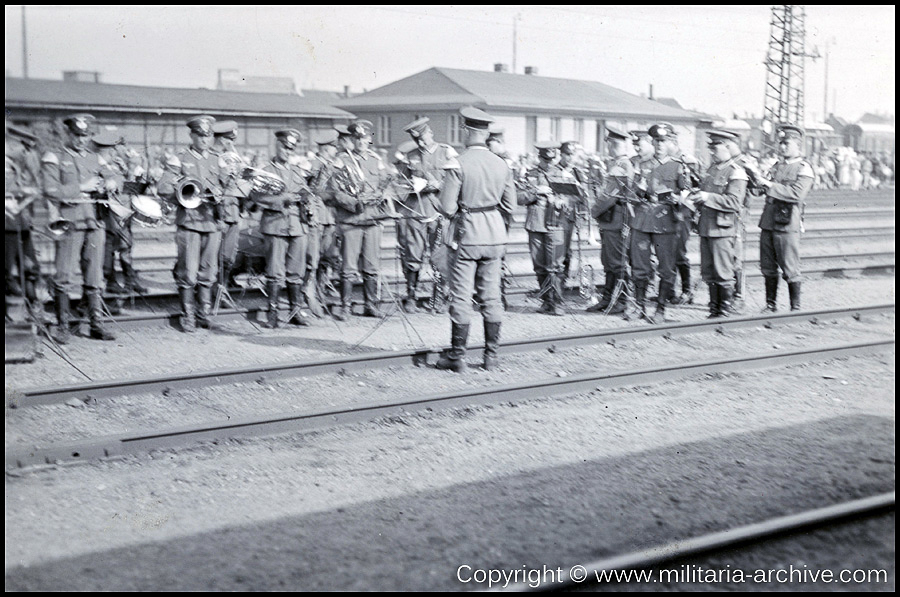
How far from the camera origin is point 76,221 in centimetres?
932

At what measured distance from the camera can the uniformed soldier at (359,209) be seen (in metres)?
10.6

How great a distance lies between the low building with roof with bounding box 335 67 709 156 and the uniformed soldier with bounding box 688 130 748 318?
568 inches

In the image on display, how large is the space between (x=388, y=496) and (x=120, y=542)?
1504mm

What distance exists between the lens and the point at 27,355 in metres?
6.13

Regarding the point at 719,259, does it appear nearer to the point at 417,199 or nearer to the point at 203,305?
the point at 417,199

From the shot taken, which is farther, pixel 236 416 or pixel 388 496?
pixel 236 416

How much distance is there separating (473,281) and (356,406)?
210 centimetres

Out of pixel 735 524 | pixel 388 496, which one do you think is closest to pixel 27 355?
pixel 388 496

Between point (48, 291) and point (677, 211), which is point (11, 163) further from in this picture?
point (677, 211)

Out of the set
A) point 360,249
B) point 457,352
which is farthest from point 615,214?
point 457,352

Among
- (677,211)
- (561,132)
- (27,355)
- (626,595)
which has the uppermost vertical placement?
(561,132)

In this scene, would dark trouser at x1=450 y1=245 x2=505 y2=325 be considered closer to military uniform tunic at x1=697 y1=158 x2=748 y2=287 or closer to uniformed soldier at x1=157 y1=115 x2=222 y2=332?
uniformed soldier at x1=157 y1=115 x2=222 y2=332

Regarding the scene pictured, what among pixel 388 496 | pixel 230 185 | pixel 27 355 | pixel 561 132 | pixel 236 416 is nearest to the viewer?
pixel 388 496

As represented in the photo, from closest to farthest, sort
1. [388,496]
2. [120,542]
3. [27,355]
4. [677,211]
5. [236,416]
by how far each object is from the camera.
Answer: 1. [120,542]
2. [388,496]
3. [27,355]
4. [236,416]
5. [677,211]
